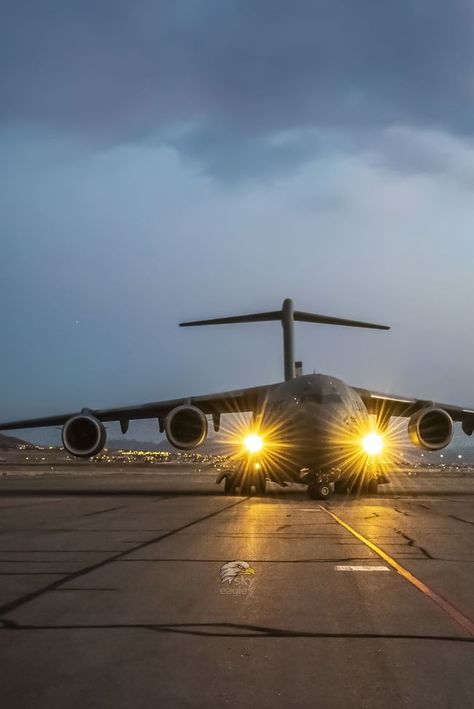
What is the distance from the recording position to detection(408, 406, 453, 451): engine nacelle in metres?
27.9

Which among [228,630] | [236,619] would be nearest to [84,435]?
[236,619]

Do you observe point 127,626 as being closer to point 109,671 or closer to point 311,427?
point 109,671

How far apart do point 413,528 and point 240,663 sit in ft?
32.4

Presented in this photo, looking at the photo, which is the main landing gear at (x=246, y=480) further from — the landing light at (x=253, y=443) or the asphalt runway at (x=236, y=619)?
the asphalt runway at (x=236, y=619)

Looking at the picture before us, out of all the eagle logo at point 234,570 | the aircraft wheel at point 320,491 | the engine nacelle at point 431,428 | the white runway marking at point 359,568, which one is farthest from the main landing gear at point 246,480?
the white runway marking at point 359,568

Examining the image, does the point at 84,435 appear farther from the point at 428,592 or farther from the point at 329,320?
the point at 428,592

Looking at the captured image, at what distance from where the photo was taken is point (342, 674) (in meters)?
4.85

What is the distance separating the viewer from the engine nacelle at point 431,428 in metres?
27.9

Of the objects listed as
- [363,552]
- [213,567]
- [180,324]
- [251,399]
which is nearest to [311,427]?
[251,399]

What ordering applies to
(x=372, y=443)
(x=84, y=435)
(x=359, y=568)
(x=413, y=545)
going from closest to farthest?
(x=359, y=568), (x=413, y=545), (x=372, y=443), (x=84, y=435)

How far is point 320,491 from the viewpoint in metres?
24.3

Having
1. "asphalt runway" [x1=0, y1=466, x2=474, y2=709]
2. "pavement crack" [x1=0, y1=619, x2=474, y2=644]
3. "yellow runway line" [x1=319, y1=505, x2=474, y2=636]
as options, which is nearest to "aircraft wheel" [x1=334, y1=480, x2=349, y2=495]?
"asphalt runway" [x1=0, y1=466, x2=474, y2=709]

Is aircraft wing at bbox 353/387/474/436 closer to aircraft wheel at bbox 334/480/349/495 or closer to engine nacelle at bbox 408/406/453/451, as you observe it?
engine nacelle at bbox 408/406/453/451

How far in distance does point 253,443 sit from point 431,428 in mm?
6566
